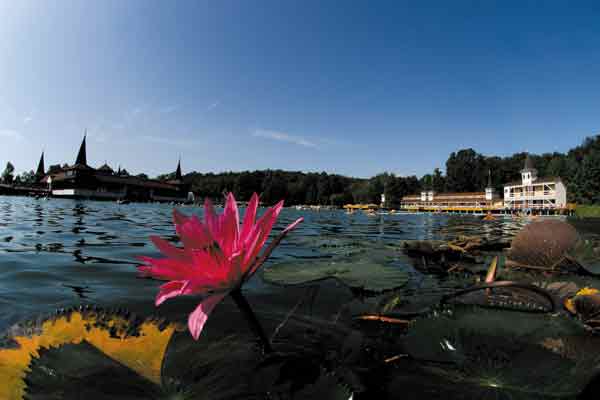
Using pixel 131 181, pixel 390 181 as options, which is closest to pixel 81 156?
pixel 131 181

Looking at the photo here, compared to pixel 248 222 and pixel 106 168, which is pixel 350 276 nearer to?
pixel 248 222

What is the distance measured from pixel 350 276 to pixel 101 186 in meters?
46.6

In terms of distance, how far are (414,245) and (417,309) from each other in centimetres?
122

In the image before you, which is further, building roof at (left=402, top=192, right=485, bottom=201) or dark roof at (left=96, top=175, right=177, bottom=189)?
building roof at (left=402, top=192, right=485, bottom=201)

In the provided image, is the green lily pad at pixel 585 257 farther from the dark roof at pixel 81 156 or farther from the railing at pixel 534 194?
the dark roof at pixel 81 156

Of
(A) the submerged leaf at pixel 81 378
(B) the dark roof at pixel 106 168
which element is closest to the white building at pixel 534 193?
(A) the submerged leaf at pixel 81 378

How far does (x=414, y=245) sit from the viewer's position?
2.03 m

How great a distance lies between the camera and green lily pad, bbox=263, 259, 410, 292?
932mm

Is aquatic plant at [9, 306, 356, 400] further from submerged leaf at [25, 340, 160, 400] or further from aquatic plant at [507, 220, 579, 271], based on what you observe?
aquatic plant at [507, 220, 579, 271]

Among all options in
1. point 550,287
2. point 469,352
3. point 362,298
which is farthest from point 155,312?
point 550,287

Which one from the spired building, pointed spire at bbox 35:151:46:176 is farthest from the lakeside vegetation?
pointed spire at bbox 35:151:46:176

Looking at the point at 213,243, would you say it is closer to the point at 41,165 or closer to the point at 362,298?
the point at 362,298

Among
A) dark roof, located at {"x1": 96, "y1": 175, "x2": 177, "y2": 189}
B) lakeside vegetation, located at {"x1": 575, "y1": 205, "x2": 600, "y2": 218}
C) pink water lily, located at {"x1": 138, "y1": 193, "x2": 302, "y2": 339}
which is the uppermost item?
dark roof, located at {"x1": 96, "y1": 175, "x2": 177, "y2": 189}

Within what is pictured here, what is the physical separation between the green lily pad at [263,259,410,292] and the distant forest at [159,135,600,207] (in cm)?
3697
